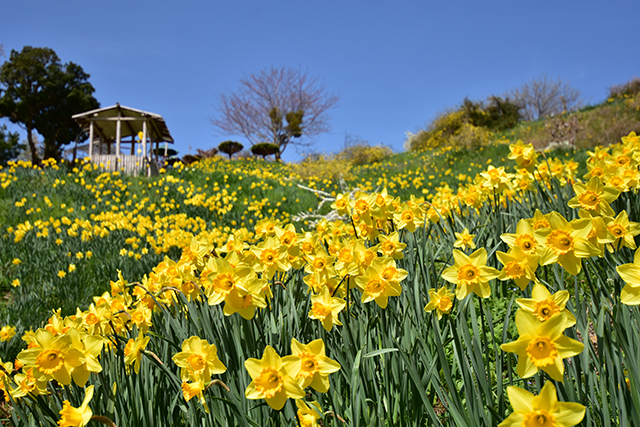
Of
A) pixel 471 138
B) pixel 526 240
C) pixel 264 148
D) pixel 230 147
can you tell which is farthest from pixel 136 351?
pixel 230 147

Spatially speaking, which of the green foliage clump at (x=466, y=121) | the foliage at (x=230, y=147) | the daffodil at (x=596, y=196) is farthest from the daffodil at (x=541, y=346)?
the foliage at (x=230, y=147)

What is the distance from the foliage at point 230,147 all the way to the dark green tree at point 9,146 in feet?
58.9

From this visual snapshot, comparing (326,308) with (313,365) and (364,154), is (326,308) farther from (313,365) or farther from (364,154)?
(364,154)

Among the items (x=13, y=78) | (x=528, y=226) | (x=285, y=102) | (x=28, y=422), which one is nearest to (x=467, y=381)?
(x=528, y=226)

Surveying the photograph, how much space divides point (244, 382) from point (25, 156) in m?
43.3

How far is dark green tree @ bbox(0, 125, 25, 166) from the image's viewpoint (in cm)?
2899

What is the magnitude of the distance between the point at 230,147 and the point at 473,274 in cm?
2822

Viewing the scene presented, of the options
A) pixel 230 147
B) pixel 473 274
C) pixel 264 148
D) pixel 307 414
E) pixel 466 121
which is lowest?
pixel 307 414

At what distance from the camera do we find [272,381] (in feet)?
2.69

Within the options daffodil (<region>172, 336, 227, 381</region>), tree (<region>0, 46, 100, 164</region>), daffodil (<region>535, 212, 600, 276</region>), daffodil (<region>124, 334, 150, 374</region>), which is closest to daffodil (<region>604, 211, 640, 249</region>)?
daffodil (<region>535, 212, 600, 276</region>)

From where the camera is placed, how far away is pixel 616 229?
1220 mm

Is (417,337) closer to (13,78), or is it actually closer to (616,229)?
(616,229)

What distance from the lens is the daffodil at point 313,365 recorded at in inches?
33.4

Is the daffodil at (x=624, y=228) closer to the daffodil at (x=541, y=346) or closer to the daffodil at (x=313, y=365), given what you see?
the daffodil at (x=541, y=346)
